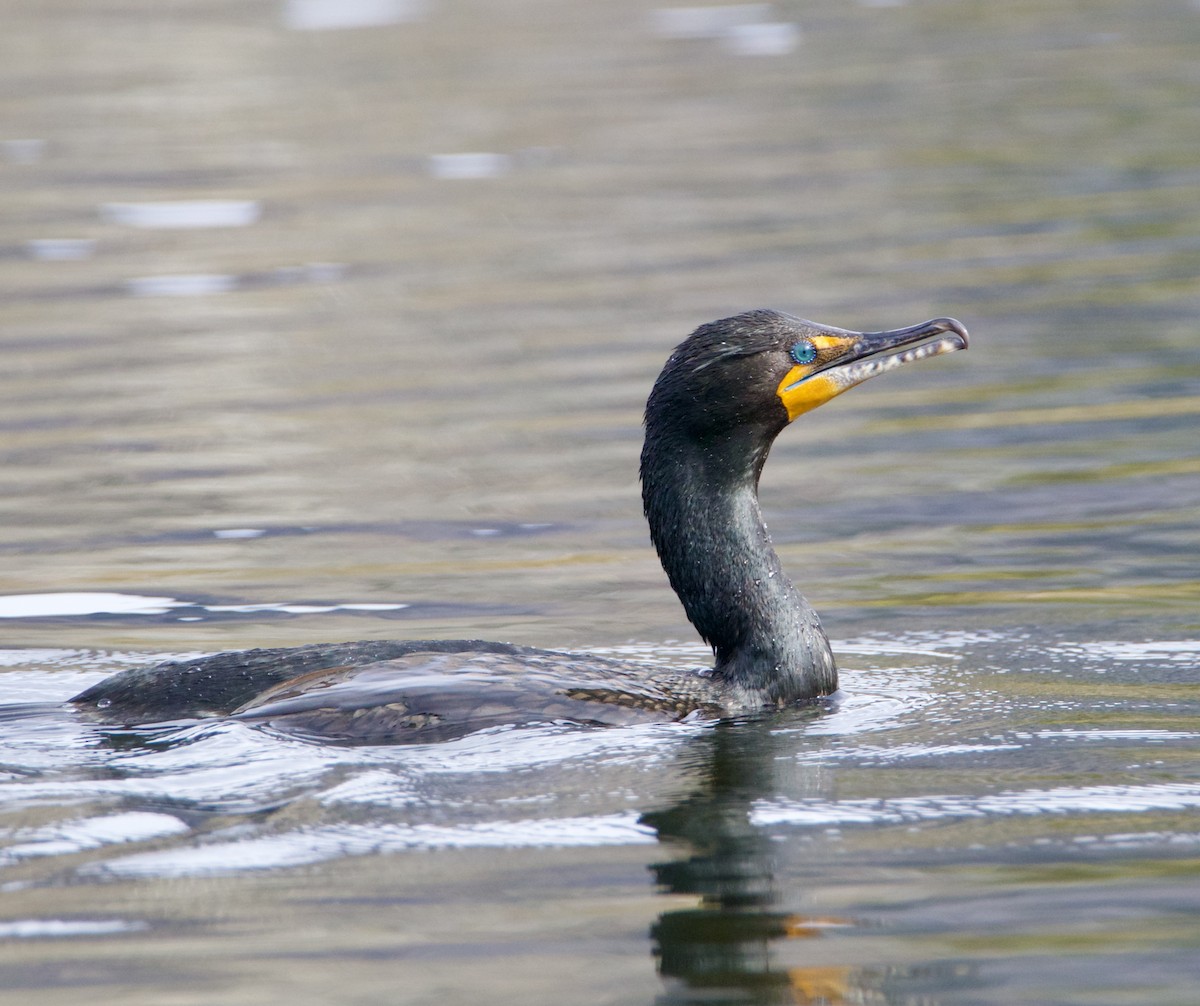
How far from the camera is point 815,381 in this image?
22.1 ft

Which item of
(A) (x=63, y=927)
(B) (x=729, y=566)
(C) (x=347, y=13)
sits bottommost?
(A) (x=63, y=927)

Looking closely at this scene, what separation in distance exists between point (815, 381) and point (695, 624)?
861 mm

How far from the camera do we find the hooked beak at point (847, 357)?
6.72 m

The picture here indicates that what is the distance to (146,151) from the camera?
20000 millimetres

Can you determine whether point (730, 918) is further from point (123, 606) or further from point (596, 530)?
point (596, 530)

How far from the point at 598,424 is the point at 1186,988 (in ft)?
21.1

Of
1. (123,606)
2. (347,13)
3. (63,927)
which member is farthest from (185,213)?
(347,13)

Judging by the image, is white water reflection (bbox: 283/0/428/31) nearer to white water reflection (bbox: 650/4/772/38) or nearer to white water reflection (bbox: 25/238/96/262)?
white water reflection (bbox: 650/4/772/38)

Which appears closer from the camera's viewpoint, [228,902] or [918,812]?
[228,902]

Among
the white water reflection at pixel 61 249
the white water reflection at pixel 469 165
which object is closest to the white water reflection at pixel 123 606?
the white water reflection at pixel 61 249

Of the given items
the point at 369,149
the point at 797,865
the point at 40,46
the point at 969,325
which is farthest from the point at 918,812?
the point at 40,46

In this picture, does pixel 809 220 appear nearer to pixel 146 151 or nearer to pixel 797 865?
pixel 146 151

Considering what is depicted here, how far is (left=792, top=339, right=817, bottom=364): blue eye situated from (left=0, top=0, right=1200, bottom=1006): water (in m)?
1.08

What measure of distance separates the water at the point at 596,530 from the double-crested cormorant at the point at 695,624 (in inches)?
5.1
